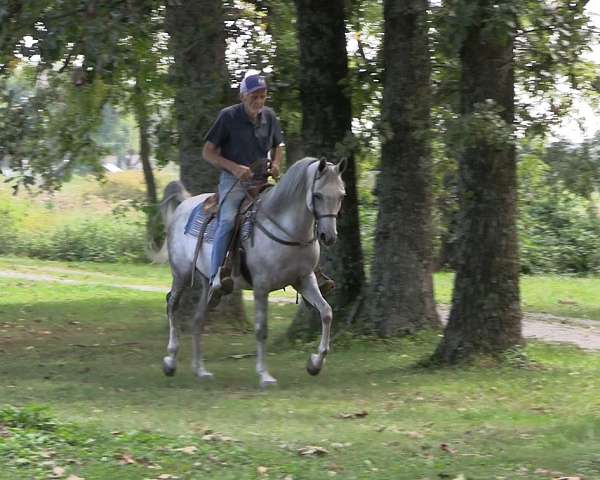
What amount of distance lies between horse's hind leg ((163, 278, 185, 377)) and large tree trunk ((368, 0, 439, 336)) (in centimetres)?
289

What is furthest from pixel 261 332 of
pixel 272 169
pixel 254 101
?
pixel 254 101

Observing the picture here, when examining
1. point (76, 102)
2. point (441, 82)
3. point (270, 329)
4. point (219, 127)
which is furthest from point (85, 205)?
point (219, 127)

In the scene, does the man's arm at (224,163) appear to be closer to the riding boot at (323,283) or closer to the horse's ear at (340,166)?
the horse's ear at (340,166)

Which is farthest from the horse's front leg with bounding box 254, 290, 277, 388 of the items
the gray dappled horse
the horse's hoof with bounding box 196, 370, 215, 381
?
the horse's hoof with bounding box 196, 370, 215, 381

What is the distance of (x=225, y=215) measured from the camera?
1204 centimetres

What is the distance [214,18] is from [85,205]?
2757cm

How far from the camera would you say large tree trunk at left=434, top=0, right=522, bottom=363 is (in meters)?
12.2

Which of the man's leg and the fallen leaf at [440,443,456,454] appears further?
the man's leg

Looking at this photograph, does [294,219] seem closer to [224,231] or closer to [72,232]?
[224,231]

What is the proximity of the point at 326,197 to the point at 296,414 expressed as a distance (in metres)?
2.10

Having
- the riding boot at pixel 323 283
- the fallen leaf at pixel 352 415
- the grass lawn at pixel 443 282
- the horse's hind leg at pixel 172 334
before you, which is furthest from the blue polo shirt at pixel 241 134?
the grass lawn at pixel 443 282

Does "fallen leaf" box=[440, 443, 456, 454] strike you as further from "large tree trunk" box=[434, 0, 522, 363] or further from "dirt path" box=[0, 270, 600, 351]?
"dirt path" box=[0, 270, 600, 351]

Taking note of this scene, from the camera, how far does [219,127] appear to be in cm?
1192

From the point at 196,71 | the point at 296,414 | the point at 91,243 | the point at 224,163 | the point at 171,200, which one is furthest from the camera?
the point at 91,243
